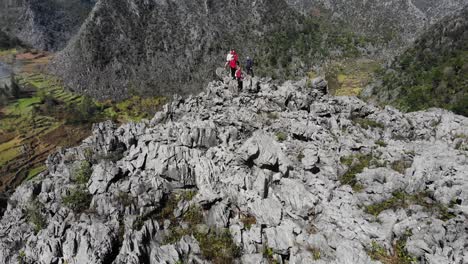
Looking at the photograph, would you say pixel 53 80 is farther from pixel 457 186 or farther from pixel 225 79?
pixel 457 186

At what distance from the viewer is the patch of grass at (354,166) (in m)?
26.2

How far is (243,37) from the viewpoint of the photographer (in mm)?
178875

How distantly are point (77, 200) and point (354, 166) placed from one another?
79.0 ft

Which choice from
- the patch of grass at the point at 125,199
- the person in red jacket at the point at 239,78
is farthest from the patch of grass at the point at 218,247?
the person in red jacket at the point at 239,78

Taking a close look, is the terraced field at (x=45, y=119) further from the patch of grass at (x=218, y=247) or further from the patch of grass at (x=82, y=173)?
the patch of grass at (x=218, y=247)

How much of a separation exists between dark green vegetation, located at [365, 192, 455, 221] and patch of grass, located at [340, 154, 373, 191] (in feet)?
7.40

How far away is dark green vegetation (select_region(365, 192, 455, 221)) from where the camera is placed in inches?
875

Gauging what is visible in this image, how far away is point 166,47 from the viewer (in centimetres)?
17625

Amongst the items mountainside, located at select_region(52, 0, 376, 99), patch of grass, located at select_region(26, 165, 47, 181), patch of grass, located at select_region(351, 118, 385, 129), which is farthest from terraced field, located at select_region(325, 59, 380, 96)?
patch of grass, located at select_region(26, 165, 47, 181)

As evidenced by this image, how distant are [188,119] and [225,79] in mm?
9672

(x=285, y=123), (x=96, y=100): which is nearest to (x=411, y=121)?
(x=285, y=123)

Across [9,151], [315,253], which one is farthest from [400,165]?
[9,151]

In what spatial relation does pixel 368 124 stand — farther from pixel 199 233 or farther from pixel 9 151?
pixel 9 151

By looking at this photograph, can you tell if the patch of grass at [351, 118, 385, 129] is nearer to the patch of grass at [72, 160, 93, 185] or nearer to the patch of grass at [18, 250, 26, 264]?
the patch of grass at [72, 160, 93, 185]
